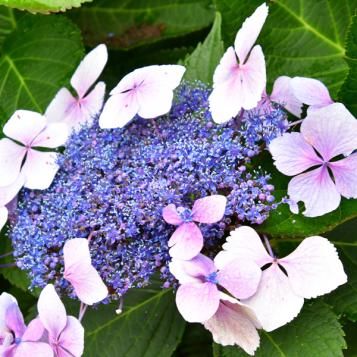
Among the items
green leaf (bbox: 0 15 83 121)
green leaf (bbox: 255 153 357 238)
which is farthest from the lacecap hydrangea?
green leaf (bbox: 0 15 83 121)

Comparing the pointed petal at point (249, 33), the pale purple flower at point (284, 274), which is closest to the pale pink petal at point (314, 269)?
the pale purple flower at point (284, 274)

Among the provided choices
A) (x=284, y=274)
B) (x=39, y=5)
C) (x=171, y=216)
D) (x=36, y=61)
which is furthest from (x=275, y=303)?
(x=36, y=61)

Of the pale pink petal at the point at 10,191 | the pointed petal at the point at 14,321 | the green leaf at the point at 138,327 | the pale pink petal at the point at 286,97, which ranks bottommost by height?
the green leaf at the point at 138,327

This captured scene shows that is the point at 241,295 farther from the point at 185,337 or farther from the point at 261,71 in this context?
the point at 185,337

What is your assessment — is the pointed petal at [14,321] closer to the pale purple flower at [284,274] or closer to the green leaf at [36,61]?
the pale purple flower at [284,274]

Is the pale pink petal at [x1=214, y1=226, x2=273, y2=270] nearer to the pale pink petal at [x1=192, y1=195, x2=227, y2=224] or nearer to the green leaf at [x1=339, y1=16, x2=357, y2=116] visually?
the pale pink petal at [x1=192, y1=195, x2=227, y2=224]
